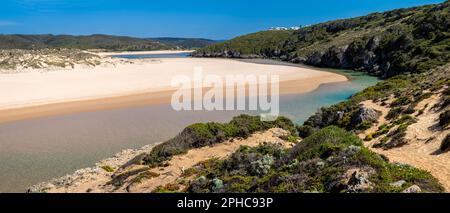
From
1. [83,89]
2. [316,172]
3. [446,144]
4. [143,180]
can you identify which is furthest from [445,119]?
[83,89]

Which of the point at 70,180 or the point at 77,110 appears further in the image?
the point at 77,110

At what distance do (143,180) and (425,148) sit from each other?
9.38 m

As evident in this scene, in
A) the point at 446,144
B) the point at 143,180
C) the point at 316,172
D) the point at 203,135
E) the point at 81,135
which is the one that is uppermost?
the point at 316,172

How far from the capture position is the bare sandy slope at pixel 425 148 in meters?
10.2

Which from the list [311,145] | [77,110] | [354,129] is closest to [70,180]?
[311,145]

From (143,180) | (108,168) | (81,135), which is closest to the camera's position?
(143,180)

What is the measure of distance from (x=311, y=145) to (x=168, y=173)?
495 cm

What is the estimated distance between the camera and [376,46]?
67188 millimetres

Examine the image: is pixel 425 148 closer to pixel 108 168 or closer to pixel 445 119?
pixel 445 119

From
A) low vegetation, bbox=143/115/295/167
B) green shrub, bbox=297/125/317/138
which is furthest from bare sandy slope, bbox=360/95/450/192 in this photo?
low vegetation, bbox=143/115/295/167

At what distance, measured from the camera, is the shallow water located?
52.9 ft
